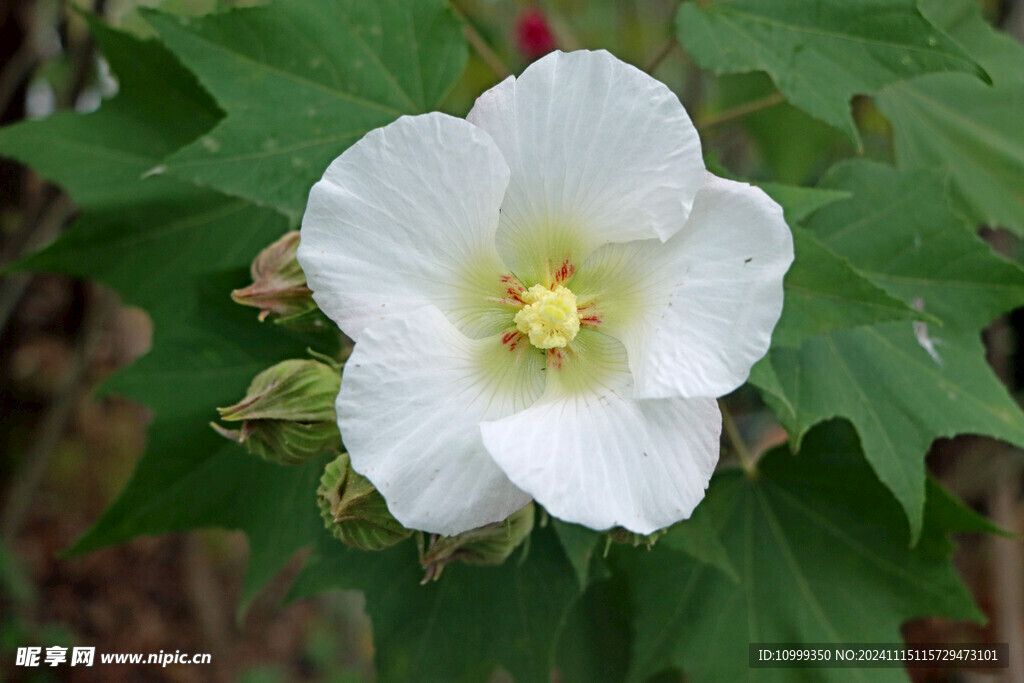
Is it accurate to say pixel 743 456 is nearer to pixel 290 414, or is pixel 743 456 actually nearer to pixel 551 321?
pixel 551 321

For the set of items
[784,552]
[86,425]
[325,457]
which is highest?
[325,457]

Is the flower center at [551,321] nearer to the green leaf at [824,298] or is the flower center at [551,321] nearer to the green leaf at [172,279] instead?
the green leaf at [824,298]

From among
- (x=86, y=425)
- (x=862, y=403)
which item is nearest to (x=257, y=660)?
(x=86, y=425)

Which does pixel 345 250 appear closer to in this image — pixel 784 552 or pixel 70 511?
pixel 784 552

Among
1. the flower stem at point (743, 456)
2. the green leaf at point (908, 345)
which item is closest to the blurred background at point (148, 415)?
the flower stem at point (743, 456)

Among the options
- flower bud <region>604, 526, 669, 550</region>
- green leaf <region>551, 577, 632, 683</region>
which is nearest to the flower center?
flower bud <region>604, 526, 669, 550</region>

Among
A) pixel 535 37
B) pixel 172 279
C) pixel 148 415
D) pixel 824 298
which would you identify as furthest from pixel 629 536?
pixel 148 415
